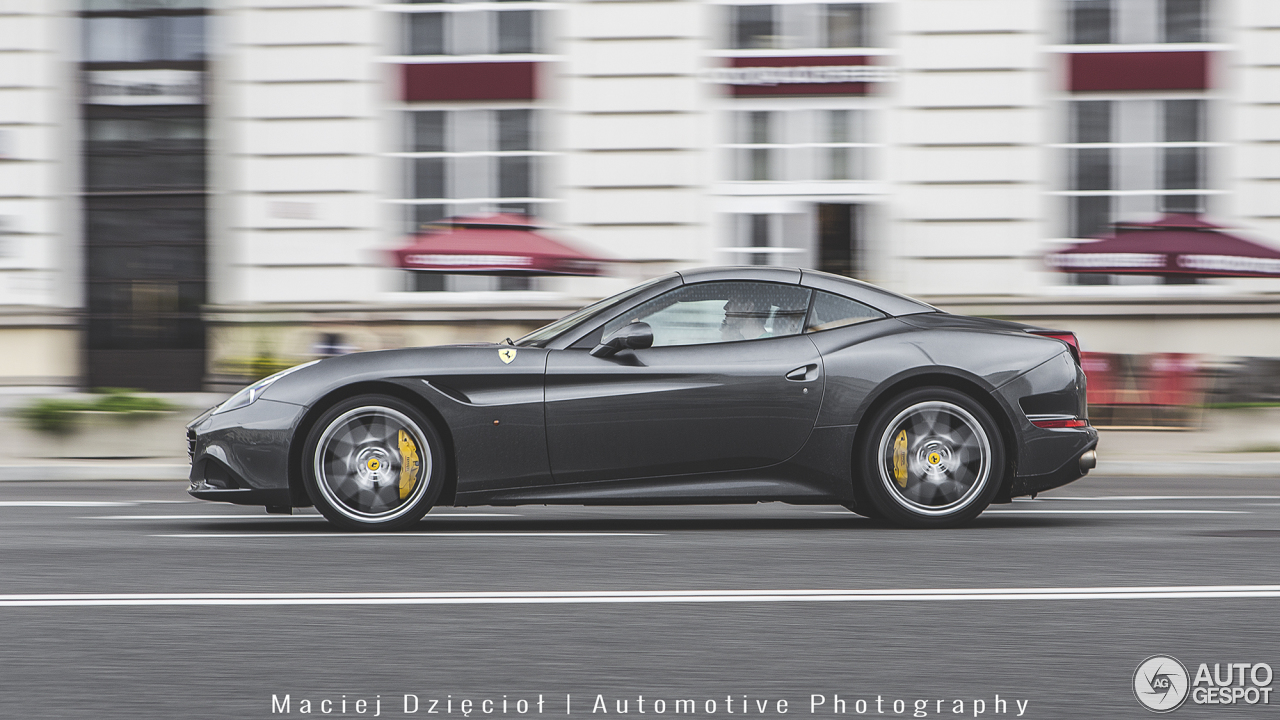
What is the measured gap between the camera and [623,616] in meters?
4.62

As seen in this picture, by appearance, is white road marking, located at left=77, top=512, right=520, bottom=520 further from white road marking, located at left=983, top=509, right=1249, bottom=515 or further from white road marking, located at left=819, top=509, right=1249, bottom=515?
white road marking, located at left=983, top=509, right=1249, bottom=515

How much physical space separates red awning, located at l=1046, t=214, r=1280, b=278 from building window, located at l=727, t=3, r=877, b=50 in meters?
4.16

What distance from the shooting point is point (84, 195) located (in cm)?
1725

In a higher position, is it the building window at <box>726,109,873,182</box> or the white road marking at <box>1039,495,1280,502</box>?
the building window at <box>726,109,873,182</box>

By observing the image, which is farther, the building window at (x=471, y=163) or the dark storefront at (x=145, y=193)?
the dark storefront at (x=145, y=193)

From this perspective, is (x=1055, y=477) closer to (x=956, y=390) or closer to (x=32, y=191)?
(x=956, y=390)

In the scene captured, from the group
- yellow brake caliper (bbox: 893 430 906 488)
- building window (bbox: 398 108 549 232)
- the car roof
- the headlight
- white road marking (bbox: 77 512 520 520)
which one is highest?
building window (bbox: 398 108 549 232)

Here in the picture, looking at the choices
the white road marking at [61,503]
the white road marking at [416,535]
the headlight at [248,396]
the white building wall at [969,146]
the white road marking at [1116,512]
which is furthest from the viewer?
the white building wall at [969,146]

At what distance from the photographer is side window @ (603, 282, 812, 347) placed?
267 inches

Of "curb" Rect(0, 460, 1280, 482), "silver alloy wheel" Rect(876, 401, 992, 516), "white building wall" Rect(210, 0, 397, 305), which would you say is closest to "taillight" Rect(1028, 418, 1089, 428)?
"silver alloy wheel" Rect(876, 401, 992, 516)

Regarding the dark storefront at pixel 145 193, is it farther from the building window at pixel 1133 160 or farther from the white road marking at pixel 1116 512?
the white road marking at pixel 1116 512

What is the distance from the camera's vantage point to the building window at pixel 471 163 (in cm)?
1678

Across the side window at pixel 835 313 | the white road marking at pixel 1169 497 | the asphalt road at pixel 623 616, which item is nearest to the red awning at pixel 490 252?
the white road marking at pixel 1169 497

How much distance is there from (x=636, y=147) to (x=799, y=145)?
1.91 m
